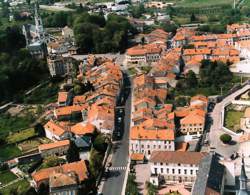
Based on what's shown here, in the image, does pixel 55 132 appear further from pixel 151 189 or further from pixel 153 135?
pixel 151 189

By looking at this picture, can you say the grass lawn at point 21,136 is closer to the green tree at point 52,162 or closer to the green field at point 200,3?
the green tree at point 52,162

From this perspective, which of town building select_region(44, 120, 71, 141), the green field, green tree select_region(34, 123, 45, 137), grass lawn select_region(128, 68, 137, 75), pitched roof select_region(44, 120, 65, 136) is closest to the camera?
town building select_region(44, 120, 71, 141)

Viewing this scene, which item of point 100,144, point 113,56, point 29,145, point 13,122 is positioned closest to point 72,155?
point 100,144

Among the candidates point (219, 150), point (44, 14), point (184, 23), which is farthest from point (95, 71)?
point (44, 14)

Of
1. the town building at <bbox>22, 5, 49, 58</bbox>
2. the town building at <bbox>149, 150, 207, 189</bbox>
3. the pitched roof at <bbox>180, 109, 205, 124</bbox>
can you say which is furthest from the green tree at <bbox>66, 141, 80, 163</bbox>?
the town building at <bbox>22, 5, 49, 58</bbox>

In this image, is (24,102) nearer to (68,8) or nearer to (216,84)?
(216,84)

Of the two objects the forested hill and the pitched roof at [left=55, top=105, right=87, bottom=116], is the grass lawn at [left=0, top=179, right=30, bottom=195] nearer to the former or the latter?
the pitched roof at [left=55, top=105, right=87, bottom=116]
